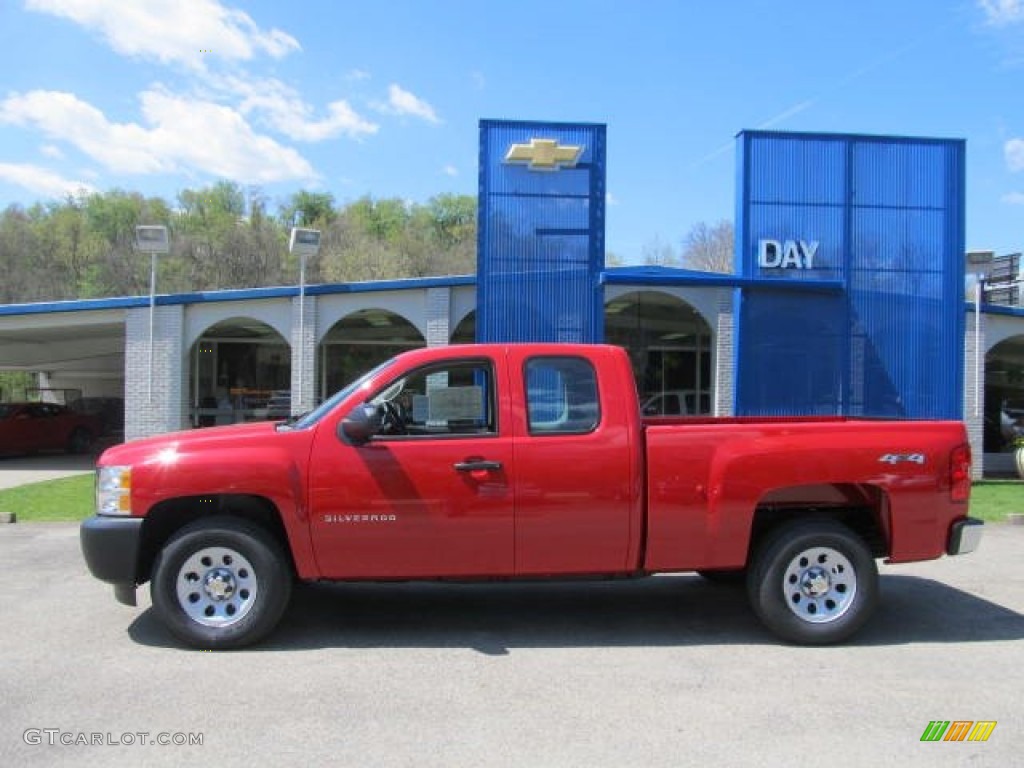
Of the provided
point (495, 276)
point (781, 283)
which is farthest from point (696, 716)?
point (781, 283)

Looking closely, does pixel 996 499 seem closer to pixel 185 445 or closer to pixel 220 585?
pixel 220 585

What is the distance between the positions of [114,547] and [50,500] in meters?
8.57

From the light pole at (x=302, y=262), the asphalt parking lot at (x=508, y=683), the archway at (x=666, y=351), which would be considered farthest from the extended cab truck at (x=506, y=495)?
the archway at (x=666, y=351)

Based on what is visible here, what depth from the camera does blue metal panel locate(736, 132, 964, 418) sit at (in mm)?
15391

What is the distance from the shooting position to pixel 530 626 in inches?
249

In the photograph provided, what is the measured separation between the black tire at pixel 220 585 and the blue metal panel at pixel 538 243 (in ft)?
30.0

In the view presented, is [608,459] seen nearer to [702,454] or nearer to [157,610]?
[702,454]

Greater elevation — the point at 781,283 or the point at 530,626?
the point at 781,283

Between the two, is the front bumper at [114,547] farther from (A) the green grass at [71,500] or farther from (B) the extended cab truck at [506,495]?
(A) the green grass at [71,500]

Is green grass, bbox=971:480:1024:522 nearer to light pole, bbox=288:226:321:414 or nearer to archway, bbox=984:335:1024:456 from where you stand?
archway, bbox=984:335:1024:456

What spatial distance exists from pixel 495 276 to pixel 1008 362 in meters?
16.4

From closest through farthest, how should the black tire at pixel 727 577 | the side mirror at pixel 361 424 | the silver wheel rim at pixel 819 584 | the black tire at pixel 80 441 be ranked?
1. the side mirror at pixel 361 424
2. the silver wheel rim at pixel 819 584
3. the black tire at pixel 727 577
4. the black tire at pixel 80 441

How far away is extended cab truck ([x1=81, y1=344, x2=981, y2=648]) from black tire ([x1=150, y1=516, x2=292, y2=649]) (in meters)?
0.01

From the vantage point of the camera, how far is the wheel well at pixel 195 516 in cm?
580
